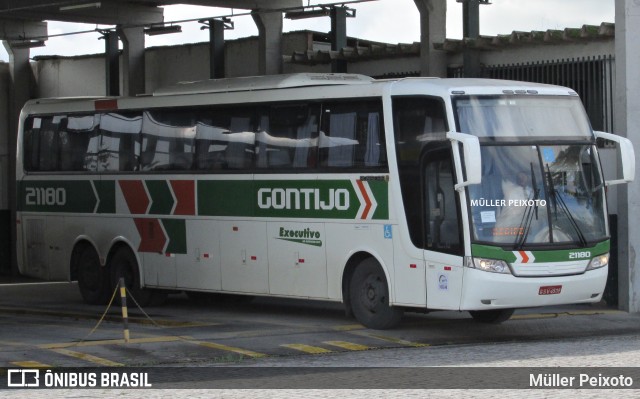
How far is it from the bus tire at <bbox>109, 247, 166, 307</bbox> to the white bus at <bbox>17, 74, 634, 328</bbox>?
0.13 ft

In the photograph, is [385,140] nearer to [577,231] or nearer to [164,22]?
[577,231]

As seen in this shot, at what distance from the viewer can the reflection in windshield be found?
1733 centimetres

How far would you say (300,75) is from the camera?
67.6 feet

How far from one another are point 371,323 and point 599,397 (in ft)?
23.7

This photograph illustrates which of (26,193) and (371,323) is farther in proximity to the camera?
(26,193)

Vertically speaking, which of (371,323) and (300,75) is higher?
(300,75)

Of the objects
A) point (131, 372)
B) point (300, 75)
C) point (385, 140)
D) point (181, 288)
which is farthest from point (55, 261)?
point (131, 372)

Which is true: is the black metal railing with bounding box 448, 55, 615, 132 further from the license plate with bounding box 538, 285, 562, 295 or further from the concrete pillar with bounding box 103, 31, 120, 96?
the concrete pillar with bounding box 103, 31, 120, 96

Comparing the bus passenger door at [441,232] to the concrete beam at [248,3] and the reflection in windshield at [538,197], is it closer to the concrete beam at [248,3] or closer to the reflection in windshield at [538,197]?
the reflection in windshield at [538,197]

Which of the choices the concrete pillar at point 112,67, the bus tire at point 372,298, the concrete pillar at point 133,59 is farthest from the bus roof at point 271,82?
the concrete pillar at point 112,67

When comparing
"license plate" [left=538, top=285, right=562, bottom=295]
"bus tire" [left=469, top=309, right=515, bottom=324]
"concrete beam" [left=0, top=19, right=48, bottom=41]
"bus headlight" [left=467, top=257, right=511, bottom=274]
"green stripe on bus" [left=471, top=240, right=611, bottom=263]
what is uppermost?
"concrete beam" [left=0, top=19, right=48, bottom=41]

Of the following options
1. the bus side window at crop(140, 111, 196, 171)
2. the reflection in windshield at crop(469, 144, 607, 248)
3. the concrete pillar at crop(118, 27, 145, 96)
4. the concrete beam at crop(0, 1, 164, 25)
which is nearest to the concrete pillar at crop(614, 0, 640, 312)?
the reflection in windshield at crop(469, 144, 607, 248)

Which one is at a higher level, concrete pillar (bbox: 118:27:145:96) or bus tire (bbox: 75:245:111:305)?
concrete pillar (bbox: 118:27:145:96)

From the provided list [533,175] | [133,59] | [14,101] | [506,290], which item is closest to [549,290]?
[506,290]
